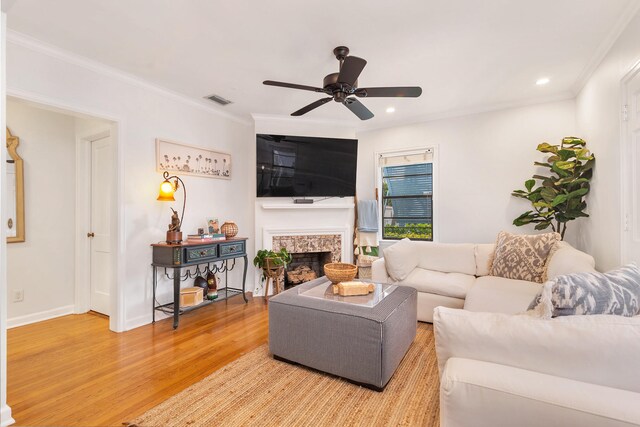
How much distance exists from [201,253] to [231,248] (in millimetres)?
410

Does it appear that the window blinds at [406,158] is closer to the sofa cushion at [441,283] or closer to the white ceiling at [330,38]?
the white ceiling at [330,38]

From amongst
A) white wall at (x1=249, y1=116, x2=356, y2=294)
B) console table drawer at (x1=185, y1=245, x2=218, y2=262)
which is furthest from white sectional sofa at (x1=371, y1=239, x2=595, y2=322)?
console table drawer at (x1=185, y1=245, x2=218, y2=262)

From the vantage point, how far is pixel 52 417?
170 centimetres

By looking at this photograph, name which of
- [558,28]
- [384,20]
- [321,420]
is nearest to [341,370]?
[321,420]

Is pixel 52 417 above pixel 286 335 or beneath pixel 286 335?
beneath

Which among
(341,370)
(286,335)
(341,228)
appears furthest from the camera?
(341,228)

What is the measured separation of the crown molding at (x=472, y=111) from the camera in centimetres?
348

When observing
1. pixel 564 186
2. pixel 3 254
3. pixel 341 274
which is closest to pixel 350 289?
pixel 341 274

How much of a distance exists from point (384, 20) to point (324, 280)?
2.17 m

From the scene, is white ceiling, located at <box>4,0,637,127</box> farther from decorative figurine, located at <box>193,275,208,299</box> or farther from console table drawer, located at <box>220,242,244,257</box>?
decorative figurine, located at <box>193,275,208,299</box>

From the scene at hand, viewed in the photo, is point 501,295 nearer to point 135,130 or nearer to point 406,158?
point 406,158

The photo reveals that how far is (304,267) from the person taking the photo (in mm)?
4539

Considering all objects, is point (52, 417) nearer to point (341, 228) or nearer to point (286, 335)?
point (286, 335)

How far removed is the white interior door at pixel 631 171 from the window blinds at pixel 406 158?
7.08 ft
